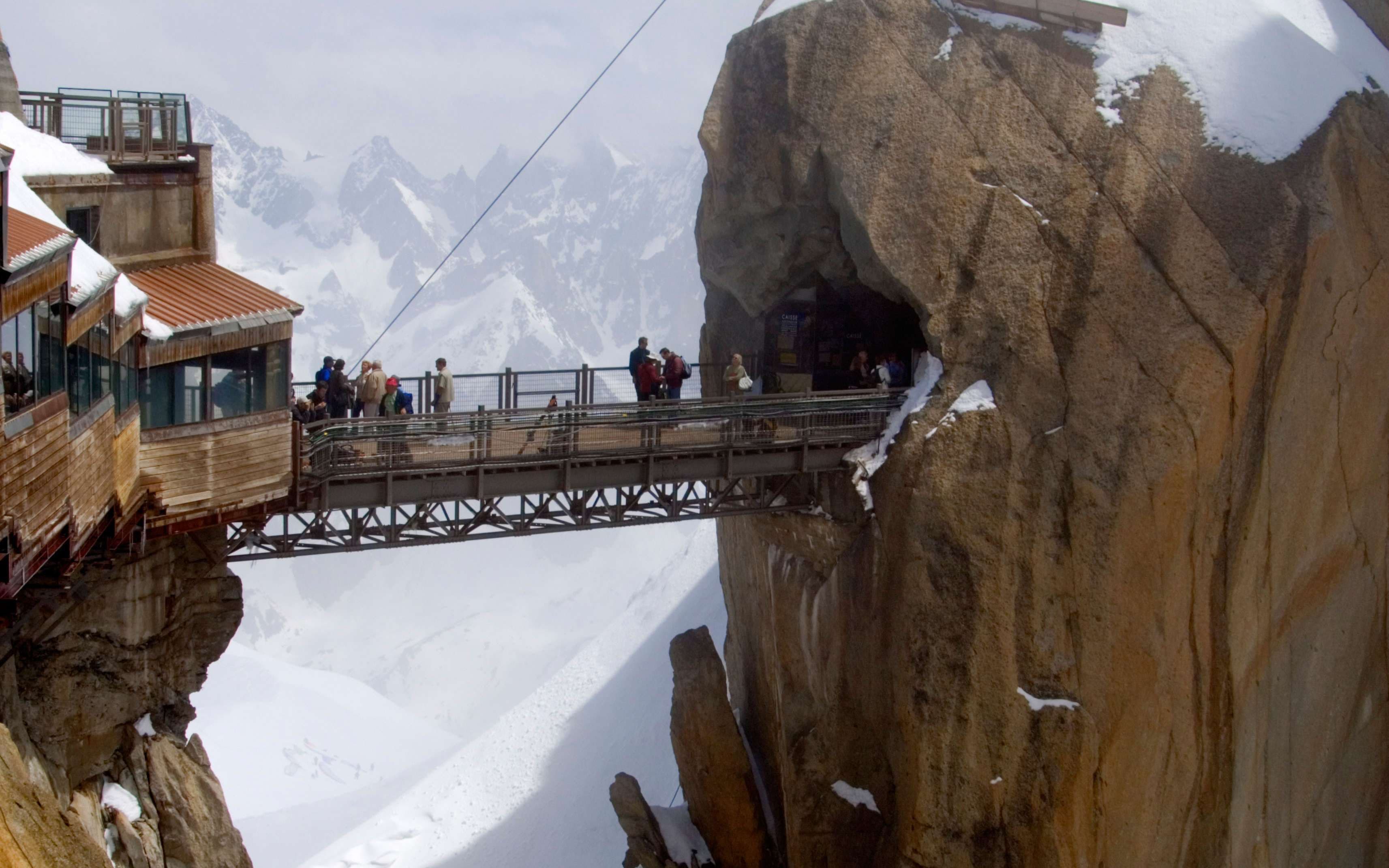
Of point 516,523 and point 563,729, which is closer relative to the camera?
point 516,523

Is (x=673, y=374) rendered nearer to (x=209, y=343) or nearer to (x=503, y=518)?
(x=503, y=518)

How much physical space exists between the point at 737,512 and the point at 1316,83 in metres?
12.5

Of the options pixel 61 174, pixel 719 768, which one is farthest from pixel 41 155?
pixel 719 768

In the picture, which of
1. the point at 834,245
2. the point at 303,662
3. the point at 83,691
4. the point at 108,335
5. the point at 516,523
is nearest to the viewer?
the point at 108,335

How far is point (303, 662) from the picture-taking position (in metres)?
114

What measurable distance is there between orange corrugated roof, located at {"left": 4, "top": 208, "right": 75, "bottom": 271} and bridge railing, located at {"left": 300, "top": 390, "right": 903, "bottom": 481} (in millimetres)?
5685

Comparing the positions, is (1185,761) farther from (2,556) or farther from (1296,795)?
(2,556)

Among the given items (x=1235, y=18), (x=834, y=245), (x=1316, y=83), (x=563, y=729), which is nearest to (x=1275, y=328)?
(x=1316, y=83)

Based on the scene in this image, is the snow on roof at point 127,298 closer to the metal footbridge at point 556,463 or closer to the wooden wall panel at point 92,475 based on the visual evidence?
the wooden wall panel at point 92,475

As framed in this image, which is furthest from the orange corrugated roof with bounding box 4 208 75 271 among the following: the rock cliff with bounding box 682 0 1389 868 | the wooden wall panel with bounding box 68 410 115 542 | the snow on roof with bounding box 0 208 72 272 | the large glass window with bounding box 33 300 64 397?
the rock cliff with bounding box 682 0 1389 868

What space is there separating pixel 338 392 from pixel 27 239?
897 centimetres

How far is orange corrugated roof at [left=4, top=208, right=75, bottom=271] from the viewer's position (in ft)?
35.1

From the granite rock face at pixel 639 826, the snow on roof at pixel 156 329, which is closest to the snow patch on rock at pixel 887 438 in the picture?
the granite rock face at pixel 639 826

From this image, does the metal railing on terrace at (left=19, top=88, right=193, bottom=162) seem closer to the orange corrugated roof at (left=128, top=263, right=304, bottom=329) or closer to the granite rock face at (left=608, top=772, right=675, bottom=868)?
the orange corrugated roof at (left=128, top=263, right=304, bottom=329)
